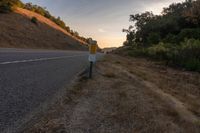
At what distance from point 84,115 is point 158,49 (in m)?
23.0

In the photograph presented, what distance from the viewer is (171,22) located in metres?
44.8

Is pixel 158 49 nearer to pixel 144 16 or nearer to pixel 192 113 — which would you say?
pixel 192 113

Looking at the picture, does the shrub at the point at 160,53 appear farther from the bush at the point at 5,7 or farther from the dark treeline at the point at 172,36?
the bush at the point at 5,7

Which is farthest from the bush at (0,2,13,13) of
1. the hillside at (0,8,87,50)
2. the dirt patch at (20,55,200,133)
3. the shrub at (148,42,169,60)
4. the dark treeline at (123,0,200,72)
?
the dirt patch at (20,55,200,133)

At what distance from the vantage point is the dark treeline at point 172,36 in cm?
2008

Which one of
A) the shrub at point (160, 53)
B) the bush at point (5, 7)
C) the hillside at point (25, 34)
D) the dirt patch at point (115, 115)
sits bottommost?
the dirt patch at point (115, 115)

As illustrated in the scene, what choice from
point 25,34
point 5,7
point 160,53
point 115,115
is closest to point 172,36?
point 160,53

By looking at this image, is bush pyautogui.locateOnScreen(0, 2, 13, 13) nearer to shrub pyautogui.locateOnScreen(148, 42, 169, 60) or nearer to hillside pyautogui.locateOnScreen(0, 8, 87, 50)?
hillside pyautogui.locateOnScreen(0, 8, 87, 50)

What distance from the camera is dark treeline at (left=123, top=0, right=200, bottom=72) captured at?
20.1 m

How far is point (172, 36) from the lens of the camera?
3806 centimetres

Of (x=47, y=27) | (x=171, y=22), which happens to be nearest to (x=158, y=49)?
(x=171, y=22)

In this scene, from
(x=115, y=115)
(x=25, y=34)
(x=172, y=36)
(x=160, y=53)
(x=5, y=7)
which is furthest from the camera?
(x=5, y=7)

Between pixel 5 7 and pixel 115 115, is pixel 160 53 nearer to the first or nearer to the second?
pixel 115 115

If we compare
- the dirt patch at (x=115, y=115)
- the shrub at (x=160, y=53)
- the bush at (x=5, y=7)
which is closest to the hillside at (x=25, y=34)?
the bush at (x=5, y=7)
